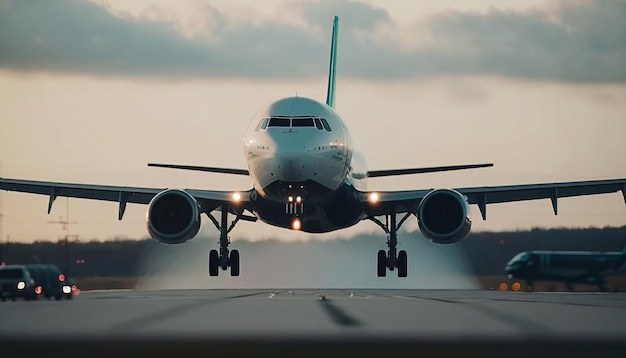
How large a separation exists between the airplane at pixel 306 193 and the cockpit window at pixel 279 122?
33 millimetres

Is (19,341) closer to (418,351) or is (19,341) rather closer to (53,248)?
(418,351)

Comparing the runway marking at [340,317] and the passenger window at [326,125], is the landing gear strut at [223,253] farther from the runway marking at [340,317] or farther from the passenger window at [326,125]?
the runway marking at [340,317]

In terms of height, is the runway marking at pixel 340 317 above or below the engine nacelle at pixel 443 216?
below

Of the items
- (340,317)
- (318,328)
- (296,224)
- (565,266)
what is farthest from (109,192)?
(565,266)

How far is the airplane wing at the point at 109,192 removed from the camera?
44.8 meters

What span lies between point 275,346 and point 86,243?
4193 cm

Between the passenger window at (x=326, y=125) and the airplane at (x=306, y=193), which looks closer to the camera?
the airplane at (x=306, y=193)

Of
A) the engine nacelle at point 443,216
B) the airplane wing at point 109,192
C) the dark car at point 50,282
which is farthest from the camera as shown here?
the airplane wing at point 109,192

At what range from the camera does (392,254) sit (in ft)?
156

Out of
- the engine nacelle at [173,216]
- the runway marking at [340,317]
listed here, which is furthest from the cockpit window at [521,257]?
the runway marking at [340,317]

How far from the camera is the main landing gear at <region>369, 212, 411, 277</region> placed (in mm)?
47344

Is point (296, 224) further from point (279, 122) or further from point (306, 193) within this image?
point (279, 122)

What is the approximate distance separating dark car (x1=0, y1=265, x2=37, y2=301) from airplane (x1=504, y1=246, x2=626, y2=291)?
102ft

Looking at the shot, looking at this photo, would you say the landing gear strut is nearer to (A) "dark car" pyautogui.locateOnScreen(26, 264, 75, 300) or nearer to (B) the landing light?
(B) the landing light
